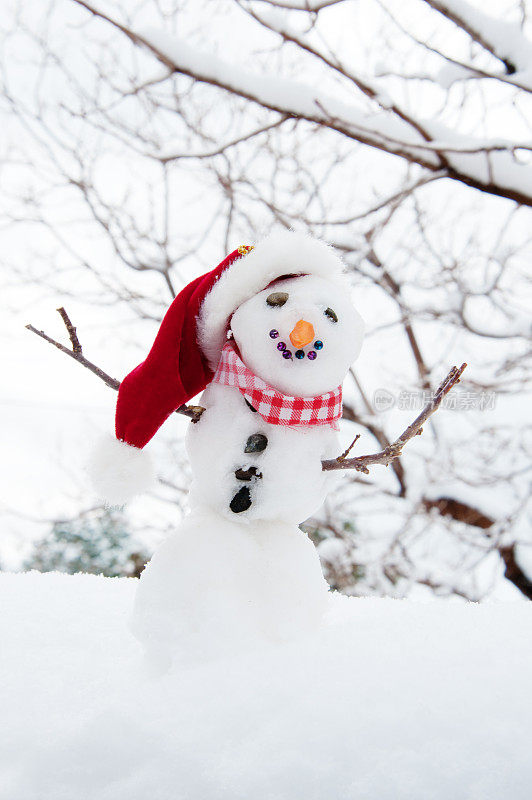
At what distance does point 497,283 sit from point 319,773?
3358 millimetres

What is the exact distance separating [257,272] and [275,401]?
238 millimetres

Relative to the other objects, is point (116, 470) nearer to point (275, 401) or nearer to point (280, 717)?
point (275, 401)

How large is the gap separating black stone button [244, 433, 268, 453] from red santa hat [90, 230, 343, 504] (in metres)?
0.13

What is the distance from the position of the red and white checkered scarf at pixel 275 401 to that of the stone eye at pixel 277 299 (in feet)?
0.36

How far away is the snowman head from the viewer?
0.88 metres

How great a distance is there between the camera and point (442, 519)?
13.4 feet

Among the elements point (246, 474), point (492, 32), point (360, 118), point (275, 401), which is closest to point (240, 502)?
point (246, 474)

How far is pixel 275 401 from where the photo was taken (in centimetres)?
88

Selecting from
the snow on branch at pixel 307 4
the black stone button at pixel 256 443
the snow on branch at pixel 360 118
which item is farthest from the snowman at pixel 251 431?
the snow on branch at pixel 307 4

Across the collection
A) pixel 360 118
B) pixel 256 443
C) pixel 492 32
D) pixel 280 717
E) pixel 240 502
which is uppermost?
pixel 492 32

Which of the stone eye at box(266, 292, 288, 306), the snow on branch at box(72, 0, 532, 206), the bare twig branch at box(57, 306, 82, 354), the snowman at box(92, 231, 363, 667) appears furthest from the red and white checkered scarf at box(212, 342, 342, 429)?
the snow on branch at box(72, 0, 532, 206)

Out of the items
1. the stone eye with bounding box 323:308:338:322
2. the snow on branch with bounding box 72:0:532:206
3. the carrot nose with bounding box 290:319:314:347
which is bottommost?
the carrot nose with bounding box 290:319:314:347

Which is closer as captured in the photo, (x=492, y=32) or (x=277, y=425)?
(x=277, y=425)

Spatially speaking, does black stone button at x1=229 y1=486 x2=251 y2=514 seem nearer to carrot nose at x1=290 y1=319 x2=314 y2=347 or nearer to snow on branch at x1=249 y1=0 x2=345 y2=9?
carrot nose at x1=290 y1=319 x2=314 y2=347
